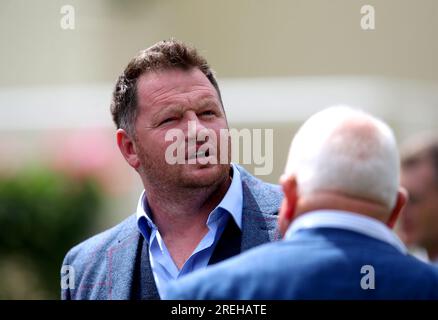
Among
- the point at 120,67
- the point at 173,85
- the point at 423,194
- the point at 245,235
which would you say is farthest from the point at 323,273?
the point at 120,67

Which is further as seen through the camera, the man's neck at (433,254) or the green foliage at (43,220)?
the green foliage at (43,220)

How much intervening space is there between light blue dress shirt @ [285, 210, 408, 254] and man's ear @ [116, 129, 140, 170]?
1.40 m

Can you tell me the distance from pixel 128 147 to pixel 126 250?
47 centimetres

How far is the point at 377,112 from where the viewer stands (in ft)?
28.4

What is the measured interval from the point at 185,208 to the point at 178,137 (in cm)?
28

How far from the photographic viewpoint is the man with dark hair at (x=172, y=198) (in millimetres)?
3006

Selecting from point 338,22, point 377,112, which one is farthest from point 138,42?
point 377,112

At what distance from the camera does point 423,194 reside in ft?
11.5

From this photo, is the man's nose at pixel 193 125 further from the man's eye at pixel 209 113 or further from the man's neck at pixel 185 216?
the man's neck at pixel 185 216

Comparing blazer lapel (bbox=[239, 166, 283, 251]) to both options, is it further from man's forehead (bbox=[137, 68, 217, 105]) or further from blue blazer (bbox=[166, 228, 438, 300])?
blue blazer (bbox=[166, 228, 438, 300])

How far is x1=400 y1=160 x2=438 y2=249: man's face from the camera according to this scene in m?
3.51

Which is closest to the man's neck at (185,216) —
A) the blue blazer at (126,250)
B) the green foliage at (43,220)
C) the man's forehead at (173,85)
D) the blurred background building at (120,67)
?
the blue blazer at (126,250)

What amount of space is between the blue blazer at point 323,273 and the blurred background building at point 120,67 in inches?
222
